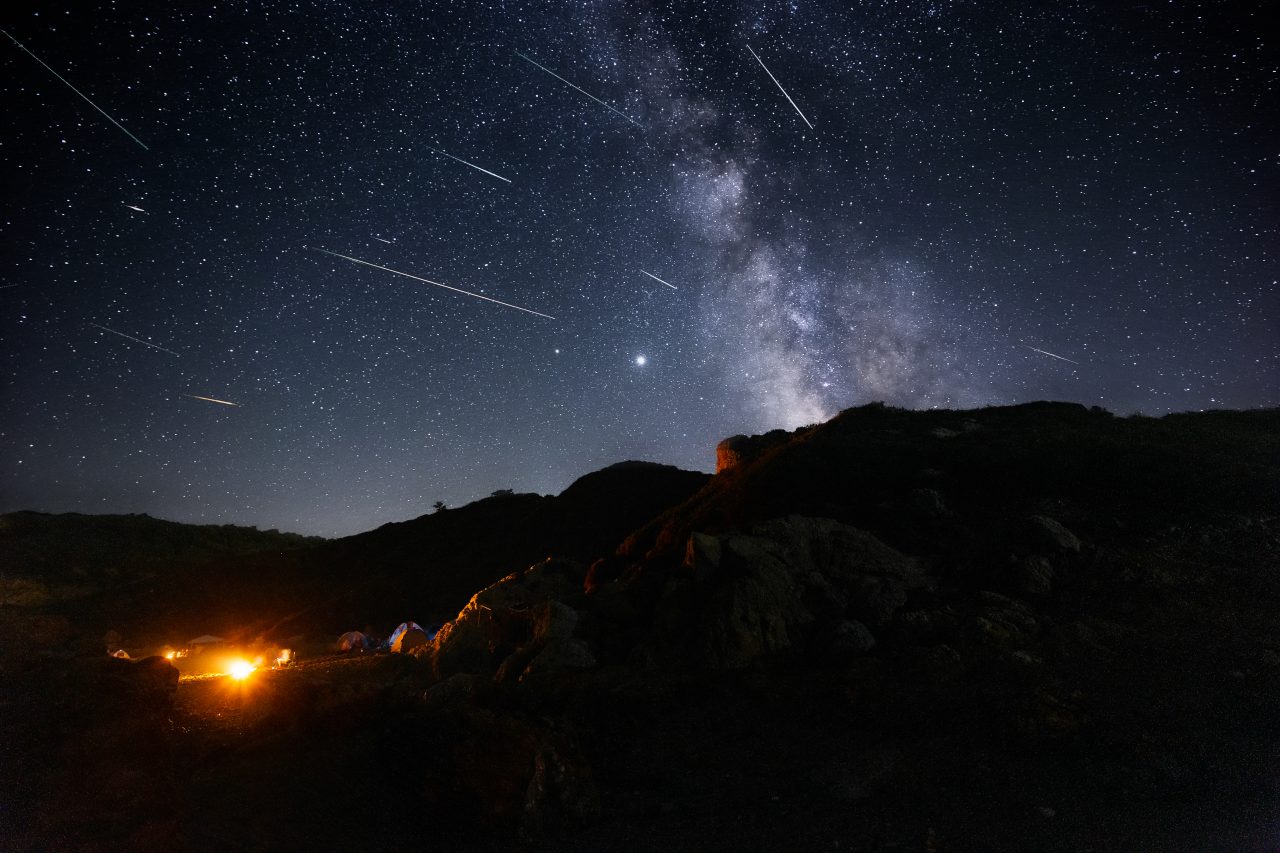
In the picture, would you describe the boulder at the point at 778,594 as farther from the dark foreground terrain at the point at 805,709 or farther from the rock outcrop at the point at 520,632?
the rock outcrop at the point at 520,632

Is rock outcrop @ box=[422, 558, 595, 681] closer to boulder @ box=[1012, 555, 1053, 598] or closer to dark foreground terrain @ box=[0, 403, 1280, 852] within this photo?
dark foreground terrain @ box=[0, 403, 1280, 852]

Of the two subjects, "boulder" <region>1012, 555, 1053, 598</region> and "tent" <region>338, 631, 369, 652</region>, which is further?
"tent" <region>338, 631, 369, 652</region>

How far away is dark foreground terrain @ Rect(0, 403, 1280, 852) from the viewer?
6723 mm

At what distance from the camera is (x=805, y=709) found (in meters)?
9.34

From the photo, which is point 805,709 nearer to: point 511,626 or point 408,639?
point 511,626

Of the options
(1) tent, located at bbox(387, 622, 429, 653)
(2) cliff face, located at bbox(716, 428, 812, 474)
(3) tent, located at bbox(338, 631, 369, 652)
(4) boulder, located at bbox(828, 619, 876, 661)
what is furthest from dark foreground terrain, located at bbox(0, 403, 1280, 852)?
(2) cliff face, located at bbox(716, 428, 812, 474)

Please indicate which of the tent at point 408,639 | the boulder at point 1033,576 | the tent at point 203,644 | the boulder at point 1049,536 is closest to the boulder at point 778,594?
the boulder at point 1033,576

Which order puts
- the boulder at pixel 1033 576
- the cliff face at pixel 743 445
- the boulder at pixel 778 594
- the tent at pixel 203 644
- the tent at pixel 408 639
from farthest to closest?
1. the cliff face at pixel 743 445
2. the tent at pixel 203 644
3. the tent at pixel 408 639
4. the boulder at pixel 1033 576
5. the boulder at pixel 778 594

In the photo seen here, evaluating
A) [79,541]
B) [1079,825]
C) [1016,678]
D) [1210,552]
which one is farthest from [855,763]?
[79,541]

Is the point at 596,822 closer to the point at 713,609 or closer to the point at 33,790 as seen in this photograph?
the point at 713,609

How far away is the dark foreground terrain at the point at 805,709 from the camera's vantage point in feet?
22.1

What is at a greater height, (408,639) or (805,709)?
(805,709)

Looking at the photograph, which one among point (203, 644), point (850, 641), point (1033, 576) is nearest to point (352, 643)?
point (203, 644)

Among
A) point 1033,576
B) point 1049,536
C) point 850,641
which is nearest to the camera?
point 850,641
